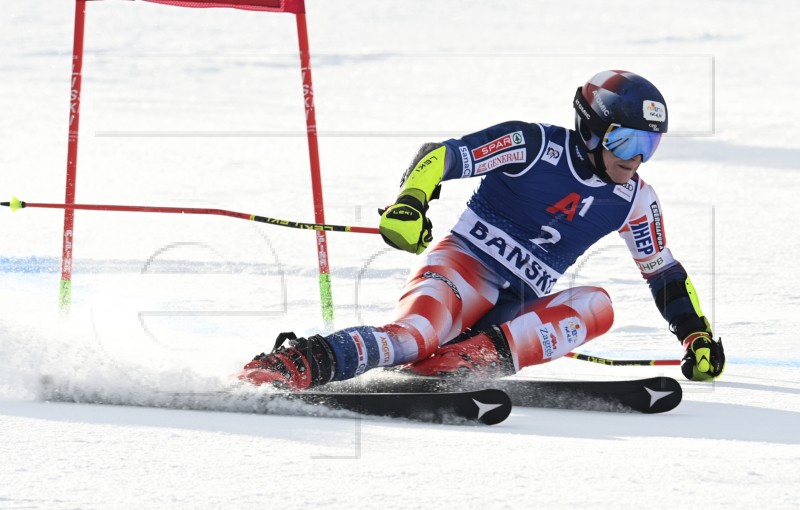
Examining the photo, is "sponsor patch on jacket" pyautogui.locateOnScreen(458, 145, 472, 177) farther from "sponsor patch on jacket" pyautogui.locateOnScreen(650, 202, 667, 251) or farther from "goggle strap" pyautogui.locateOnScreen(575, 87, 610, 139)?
"sponsor patch on jacket" pyautogui.locateOnScreen(650, 202, 667, 251)

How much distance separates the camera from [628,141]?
442 cm

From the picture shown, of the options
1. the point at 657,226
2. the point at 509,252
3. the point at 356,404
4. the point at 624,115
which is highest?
the point at 624,115

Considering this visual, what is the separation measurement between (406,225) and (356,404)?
0.64 metres

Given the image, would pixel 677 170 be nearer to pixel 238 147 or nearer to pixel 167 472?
pixel 238 147

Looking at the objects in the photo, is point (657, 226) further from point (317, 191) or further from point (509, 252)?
→ point (317, 191)

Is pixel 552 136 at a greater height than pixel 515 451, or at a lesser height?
greater

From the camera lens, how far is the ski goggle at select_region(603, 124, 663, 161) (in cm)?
440

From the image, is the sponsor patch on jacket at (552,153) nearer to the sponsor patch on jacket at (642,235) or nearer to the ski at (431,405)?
the sponsor patch on jacket at (642,235)

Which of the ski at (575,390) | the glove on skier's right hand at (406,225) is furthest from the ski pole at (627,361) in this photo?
the glove on skier's right hand at (406,225)

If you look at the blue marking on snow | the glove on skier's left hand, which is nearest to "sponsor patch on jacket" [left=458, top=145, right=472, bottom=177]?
the glove on skier's left hand

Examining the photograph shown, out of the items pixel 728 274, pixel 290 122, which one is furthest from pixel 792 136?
pixel 728 274

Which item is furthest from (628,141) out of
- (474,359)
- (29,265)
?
(29,265)

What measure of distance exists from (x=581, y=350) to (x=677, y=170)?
676 cm

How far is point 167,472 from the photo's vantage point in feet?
9.25
